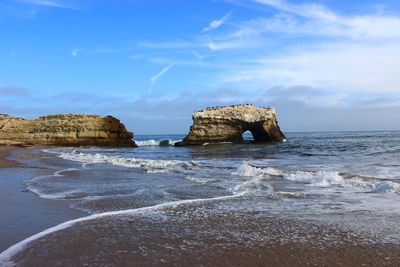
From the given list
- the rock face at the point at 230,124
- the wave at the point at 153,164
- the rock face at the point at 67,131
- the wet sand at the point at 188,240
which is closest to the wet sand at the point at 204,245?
the wet sand at the point at 188,240

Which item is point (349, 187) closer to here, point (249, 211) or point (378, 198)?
point (378, 198)

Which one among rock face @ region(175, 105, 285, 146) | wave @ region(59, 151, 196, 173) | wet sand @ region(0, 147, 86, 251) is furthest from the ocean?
rock face @ region(175, 105, 285, 146)

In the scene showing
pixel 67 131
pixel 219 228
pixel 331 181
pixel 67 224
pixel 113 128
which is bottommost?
pixel 331 181

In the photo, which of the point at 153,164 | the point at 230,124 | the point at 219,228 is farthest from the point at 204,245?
the point at 230,124

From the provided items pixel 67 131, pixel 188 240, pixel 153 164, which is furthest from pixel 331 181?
pixel 67 131

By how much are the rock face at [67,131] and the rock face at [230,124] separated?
915 centimetres

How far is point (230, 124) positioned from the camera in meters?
45.7

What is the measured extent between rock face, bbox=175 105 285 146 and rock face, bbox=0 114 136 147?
30.0 ft

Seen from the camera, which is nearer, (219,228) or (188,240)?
(188,240)

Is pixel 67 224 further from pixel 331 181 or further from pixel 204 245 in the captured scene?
pixel 331 181

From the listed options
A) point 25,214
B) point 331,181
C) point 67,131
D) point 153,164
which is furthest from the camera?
point 67,131

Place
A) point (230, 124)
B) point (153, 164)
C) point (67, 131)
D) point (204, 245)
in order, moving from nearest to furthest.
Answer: point (204, 245)
point (153, 164)
point (67, 131)
point (230, 124)

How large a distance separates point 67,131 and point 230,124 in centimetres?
2193

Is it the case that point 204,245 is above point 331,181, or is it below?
above
